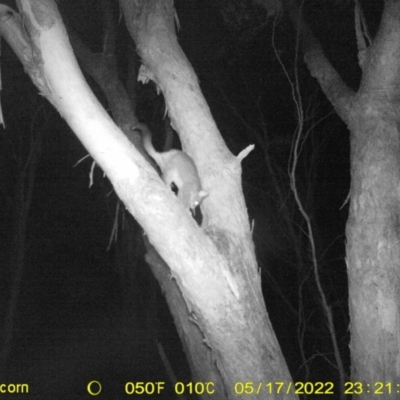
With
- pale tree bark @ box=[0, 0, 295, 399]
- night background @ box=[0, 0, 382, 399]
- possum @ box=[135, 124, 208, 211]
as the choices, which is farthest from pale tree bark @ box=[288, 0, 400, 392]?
night background @ box=[0, 0, 382, 399]

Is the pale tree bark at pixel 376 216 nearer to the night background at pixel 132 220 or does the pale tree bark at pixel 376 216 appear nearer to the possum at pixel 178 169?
the possum at pixel 178 169

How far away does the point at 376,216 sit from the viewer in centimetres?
261

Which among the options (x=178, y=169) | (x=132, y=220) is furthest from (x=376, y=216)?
(x=132, y=220)

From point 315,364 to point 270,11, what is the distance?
25.7 feet

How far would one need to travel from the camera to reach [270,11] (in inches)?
168

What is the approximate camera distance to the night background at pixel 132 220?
5758mm

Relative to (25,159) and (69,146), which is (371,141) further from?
(69,146)

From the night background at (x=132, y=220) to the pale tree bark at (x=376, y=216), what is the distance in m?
2.21

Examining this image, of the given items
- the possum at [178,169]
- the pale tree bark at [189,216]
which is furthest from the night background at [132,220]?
the pale tree bark at [189,216]

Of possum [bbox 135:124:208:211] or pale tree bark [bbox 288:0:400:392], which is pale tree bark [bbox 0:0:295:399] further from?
possum [bbox 135:124:208:211]

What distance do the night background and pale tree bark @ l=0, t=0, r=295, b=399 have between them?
2705mm

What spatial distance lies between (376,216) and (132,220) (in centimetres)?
476

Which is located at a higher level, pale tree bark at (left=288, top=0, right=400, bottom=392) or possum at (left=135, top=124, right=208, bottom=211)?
possum at (left=135, top=124, right=208, bottom=211)

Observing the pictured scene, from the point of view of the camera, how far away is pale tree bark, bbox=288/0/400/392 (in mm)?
2479
